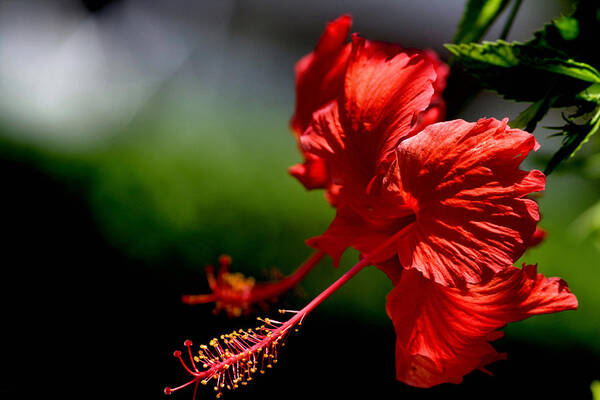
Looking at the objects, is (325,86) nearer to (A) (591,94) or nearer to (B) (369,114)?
(B) (369,114)

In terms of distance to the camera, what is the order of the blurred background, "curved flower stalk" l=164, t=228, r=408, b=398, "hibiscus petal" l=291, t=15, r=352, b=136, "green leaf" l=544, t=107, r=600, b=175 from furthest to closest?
the blurred background → "hibiscus petal" l=291, t=15, r=352, b=136 → "curved flower stalk" l=164, t=228, r=408, b=398 → "green leaf" l=544, t=107, r=600, b=175

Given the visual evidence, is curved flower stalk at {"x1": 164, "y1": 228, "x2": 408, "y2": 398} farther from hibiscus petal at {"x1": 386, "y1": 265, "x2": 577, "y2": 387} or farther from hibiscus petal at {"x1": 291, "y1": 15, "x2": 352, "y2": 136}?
hibiscus petal at {"x1": 291, "y1": 15, "x2": 352, "y2": 136}

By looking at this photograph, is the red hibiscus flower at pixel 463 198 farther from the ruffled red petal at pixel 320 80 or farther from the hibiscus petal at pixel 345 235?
the ruffled red petal at pixel 320 80

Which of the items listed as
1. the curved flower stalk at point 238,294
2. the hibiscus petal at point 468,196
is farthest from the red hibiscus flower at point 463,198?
the curved flower stalk at point 238,294

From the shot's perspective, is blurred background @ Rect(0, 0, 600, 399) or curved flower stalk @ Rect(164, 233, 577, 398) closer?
curved flower stalk @ Rect(164, 233, 577, 398)

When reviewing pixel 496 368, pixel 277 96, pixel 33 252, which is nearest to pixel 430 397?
pixel 496 368

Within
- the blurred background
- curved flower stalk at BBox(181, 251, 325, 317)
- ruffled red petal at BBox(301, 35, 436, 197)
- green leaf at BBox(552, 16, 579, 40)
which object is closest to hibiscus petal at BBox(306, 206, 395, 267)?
ruffled red petal at BBox(301, 35, 436, 197)
